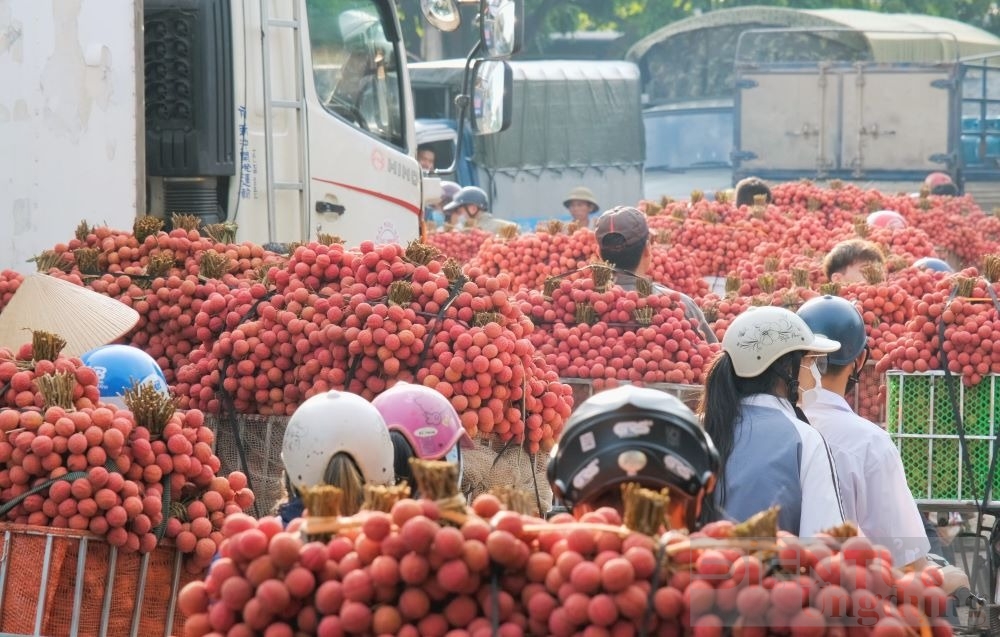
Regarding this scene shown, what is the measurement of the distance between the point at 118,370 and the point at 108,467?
2.52ft

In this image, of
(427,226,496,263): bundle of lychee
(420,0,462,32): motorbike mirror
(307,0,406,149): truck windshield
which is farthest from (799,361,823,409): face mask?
(427,226,496,263): bundle of lychee

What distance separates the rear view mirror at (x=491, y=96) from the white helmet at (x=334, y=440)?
5.33 metres

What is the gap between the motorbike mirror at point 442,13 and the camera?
8.23 m

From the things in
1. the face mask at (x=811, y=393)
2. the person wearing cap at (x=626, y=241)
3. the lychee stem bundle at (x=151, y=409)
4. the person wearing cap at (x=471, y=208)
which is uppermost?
the person wearing cap at (x=471, y=208)

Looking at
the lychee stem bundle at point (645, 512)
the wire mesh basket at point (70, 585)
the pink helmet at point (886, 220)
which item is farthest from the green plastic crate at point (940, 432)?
the pink helmet at point (886, 220)

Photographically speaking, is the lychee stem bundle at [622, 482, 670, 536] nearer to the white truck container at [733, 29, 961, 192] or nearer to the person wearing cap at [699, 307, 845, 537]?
the person wearing cap at [699, 307, 845, 537]

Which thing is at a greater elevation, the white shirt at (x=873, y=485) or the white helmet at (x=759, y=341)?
the white helmet at (x=759, y=341)

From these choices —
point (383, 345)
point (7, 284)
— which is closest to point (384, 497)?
point (383, 345)

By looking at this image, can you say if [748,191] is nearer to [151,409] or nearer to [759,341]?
[759,341]

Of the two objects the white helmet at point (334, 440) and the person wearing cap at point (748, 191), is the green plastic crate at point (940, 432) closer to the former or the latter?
the white helmet at point (334, 440)

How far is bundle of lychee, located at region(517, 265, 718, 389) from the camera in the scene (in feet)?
23.1

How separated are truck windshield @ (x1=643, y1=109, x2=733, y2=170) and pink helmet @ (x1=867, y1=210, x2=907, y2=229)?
9.67m

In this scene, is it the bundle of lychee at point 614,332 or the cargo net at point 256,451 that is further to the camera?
the bundle of lychee at point 614,332

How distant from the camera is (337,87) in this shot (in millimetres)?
7984
